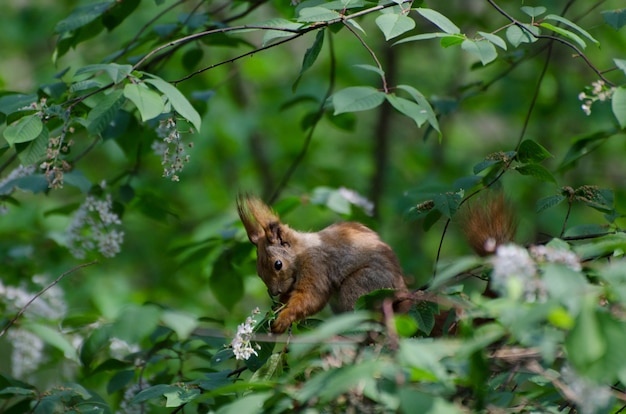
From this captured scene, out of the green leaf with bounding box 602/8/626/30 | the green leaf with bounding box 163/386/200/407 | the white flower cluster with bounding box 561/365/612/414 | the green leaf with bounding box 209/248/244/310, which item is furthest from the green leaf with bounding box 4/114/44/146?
the green leaf with bounding box 602/8/626/30

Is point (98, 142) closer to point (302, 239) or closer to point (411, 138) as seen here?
point (302, 239)

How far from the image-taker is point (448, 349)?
121 centimetres

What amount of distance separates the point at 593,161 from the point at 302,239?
413cm

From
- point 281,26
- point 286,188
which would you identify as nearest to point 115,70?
point 281,26

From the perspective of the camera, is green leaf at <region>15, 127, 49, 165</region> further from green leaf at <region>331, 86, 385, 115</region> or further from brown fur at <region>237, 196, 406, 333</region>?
brown fur at <region>237, 196, 406, 333</region>

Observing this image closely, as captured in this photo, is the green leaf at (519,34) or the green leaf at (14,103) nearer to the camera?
the green leaf at (519,34)

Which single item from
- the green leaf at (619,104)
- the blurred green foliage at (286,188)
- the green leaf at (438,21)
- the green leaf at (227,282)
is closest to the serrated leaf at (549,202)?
the blurred green foliage at (286,188)

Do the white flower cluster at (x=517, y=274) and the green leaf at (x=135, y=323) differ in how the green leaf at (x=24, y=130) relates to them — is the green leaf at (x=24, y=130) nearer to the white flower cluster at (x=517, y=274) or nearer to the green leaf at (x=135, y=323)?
the green leaf at (x=135, y=323)

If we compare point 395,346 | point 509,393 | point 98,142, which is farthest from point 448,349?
point 98,142

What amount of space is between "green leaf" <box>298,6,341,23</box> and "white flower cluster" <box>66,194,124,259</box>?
1.35m

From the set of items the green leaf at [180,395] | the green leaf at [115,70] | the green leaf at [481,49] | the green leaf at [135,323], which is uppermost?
the green leaf at [115,70]

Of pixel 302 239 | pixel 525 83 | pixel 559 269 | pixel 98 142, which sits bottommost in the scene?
pixel 525 83

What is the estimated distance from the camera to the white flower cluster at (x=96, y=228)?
2973mm

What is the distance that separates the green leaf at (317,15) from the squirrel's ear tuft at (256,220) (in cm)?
118
